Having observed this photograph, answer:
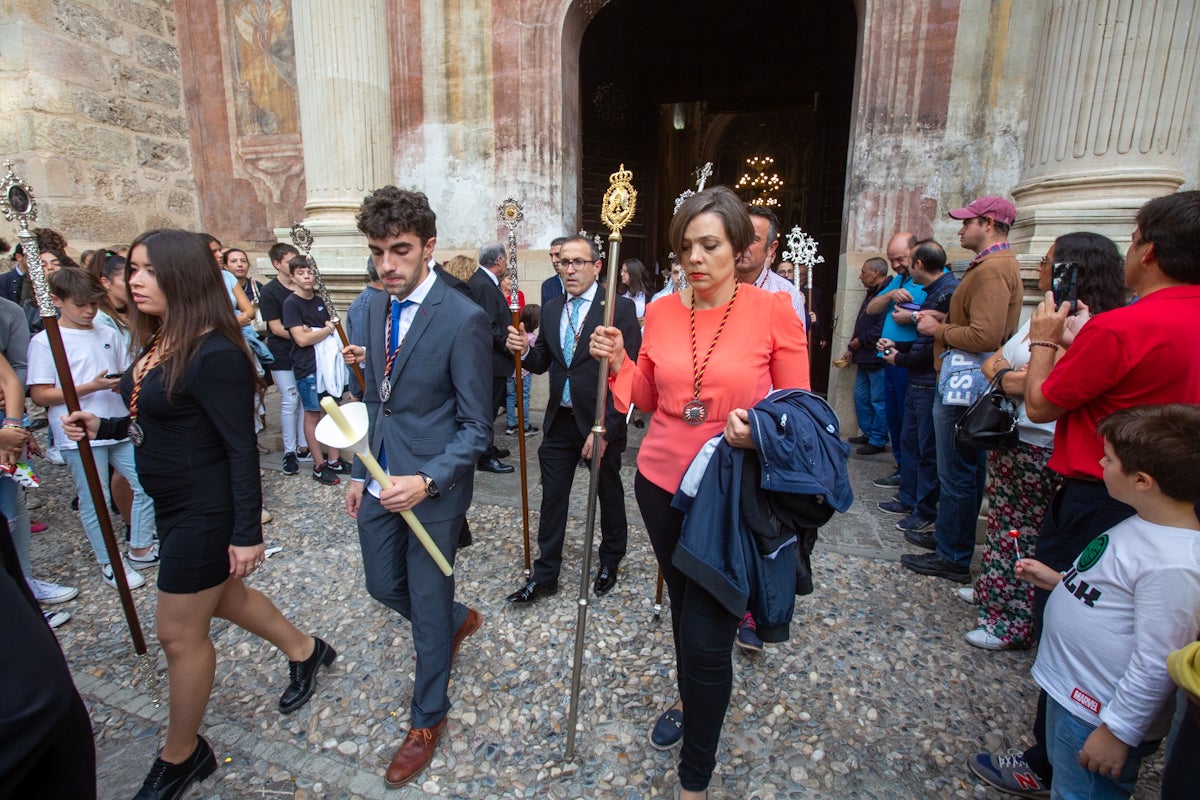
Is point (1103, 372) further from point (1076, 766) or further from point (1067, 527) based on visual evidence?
point (1076, 766)

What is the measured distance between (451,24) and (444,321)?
6.39 meters

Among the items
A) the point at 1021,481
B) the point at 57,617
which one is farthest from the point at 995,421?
the point at 57,617

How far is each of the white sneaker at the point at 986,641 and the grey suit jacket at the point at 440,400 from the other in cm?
272

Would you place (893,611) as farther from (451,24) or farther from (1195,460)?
(451,24)

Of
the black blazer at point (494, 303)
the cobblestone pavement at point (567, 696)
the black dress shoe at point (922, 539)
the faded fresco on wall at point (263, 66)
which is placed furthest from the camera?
the faded fresco on wall at point (263, 66)

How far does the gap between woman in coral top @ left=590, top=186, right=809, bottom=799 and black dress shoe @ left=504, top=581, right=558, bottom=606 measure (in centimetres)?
142

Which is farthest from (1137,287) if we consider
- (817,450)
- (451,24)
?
(451,24)

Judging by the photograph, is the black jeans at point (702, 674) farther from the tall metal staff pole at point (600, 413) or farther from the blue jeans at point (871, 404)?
the blue jeans at point (871, 404)

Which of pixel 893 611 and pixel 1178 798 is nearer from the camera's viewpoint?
pixel 1178 798

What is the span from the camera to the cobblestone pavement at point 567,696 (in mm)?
2346

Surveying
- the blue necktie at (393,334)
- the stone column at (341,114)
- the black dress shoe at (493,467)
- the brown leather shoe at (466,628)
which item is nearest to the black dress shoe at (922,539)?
the brown leather shoe at (466,628)

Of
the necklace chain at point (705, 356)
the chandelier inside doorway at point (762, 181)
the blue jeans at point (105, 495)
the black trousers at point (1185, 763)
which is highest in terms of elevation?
the chandelier inside doorway at point (762, 181)

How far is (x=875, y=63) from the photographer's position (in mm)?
5781

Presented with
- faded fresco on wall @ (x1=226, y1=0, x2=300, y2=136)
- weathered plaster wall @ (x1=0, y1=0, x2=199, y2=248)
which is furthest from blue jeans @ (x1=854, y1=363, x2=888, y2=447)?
weathered plaster wall @ (x1=0, y1=0, x2=199, y2=248)
